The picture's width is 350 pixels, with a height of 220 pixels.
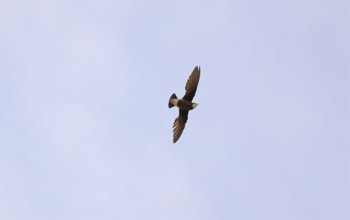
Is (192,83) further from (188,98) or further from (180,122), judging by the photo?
(180,122)

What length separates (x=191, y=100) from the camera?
3338cm

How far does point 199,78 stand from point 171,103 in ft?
6.25

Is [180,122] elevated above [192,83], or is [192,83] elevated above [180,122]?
[192,83]

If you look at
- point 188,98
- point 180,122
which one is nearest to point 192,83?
point 188,98

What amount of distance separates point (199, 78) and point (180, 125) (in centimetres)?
271

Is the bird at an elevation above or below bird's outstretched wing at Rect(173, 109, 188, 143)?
above

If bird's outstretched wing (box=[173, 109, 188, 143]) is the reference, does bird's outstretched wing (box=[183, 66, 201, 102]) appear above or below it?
above

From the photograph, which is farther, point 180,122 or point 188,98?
point 180,122

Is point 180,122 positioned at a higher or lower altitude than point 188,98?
lower

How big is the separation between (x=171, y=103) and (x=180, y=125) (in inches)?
57.3

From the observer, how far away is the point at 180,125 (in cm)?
3394

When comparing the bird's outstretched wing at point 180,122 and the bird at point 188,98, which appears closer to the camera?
the bird at point 188,98

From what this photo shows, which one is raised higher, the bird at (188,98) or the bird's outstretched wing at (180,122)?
the bird at (188,98)

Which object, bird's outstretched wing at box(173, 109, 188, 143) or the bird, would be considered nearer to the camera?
the bird
